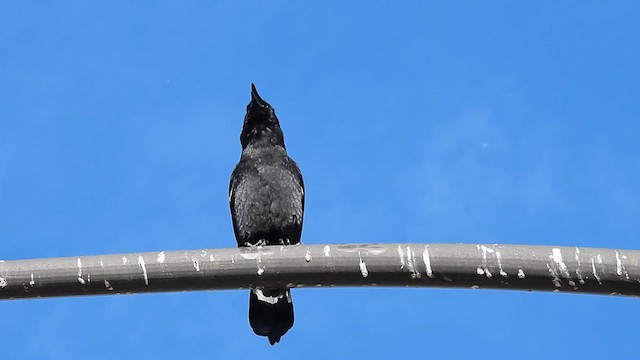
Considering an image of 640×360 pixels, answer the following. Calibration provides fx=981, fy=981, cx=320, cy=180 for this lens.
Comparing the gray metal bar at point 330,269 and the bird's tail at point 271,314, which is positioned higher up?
the bird's tail at point 271,314

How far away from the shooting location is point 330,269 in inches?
114

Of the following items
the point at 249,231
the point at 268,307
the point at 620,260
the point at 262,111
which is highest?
the point at 262,111

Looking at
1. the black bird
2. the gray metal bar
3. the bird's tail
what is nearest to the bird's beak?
the black bird

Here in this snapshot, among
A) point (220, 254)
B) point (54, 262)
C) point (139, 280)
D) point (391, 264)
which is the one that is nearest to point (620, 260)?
point (391, 264)

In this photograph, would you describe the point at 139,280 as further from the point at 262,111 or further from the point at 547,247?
the point at 262,111

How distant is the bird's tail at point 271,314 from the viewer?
4773 millimetres

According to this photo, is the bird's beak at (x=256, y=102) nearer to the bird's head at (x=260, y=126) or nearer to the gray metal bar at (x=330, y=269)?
the bird's head at (x=260, y=126)

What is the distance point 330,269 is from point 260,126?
3736 mm

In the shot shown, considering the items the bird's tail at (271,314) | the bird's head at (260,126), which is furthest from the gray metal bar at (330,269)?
the bird's head at (260,126)

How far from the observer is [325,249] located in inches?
116

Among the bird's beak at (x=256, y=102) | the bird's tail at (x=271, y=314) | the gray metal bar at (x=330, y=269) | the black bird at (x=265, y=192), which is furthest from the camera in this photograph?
the bird's beak at (x=256, y=102)

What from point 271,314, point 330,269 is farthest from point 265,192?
point 330,269

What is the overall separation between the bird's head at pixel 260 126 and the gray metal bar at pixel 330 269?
11.7 feet

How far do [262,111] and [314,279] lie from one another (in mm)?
3813
